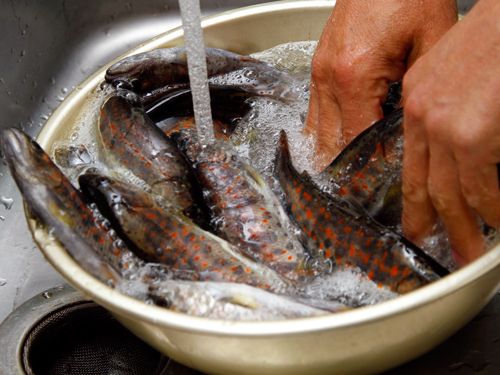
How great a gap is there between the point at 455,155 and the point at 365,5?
1.65 feet

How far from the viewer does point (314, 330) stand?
1.64 feet

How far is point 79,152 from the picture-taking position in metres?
1.02

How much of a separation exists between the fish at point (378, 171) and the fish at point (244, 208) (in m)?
0.15

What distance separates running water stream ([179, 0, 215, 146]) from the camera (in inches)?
33.7

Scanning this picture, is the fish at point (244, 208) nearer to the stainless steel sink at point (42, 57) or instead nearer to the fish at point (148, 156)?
the fish at point (148, 156)

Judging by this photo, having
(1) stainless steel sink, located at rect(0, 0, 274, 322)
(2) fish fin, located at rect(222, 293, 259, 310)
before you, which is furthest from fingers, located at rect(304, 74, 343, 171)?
(1) stainless steel sink, located at rect(0, 0, 274, 322)

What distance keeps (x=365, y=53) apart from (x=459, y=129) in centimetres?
42

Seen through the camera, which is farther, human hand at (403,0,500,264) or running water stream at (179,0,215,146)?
running water stream at (179,0,215,146)

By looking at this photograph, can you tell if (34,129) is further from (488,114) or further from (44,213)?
(488,114)

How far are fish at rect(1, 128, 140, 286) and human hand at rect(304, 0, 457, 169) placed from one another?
506 millimetres

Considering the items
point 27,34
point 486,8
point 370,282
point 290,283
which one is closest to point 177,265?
point 290,283

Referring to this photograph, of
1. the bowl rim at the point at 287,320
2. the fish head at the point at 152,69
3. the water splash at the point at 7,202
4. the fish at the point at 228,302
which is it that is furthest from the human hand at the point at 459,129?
the water splash at the point at 7,202

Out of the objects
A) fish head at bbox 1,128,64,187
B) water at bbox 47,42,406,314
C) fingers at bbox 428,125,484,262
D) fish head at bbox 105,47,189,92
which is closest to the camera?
fingers at bbox 428,125,484,262

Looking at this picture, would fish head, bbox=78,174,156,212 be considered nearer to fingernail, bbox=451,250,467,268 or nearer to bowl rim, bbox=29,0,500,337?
bowl rim, bbox=29,0,500,337
